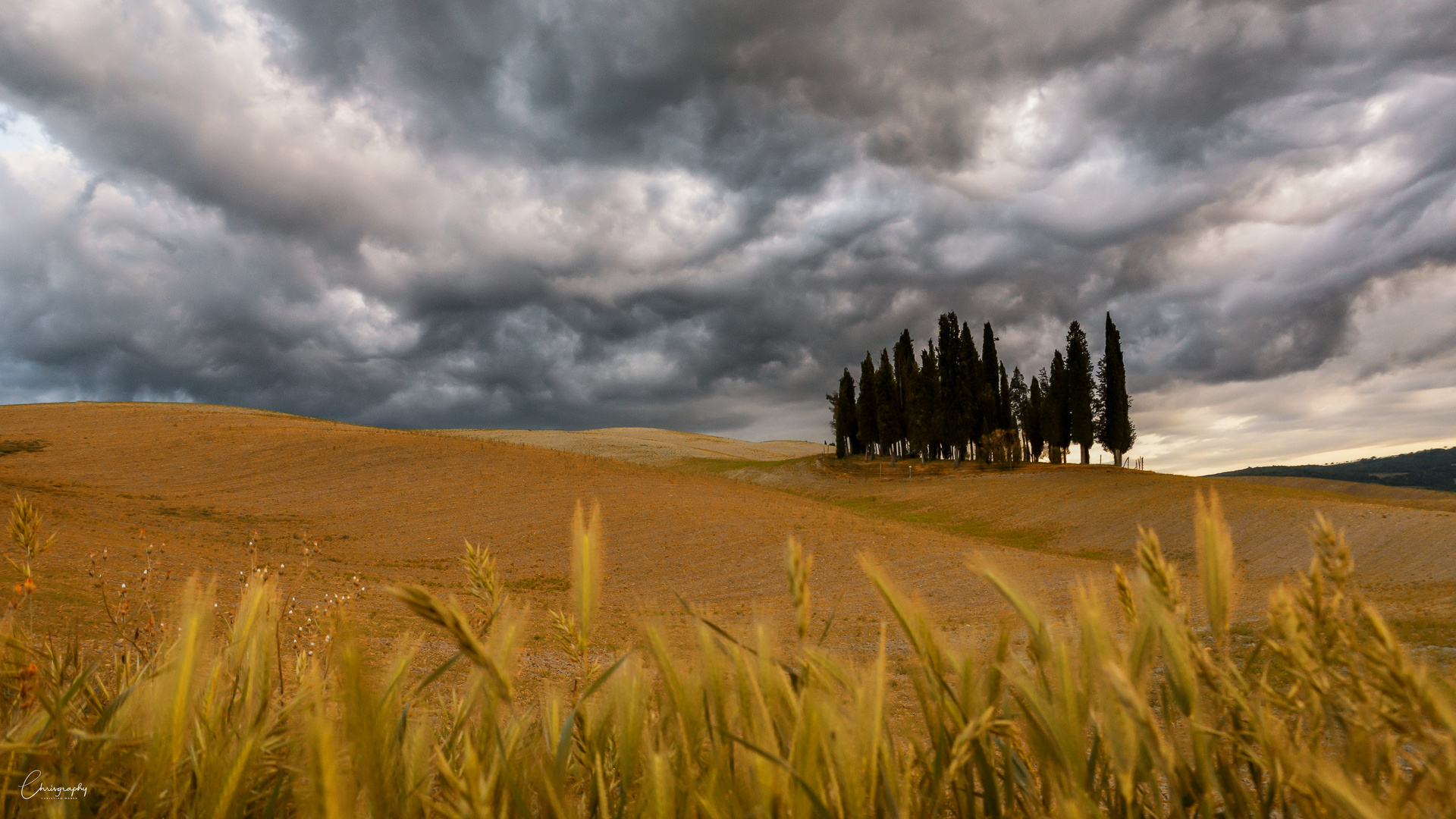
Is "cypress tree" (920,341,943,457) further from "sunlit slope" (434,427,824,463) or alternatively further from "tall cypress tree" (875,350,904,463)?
"sunlit slope" (434,427,824,463)

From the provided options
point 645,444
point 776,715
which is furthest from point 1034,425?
point 776,715

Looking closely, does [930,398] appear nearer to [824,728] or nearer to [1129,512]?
[1129,512]

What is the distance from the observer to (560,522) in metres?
22.7

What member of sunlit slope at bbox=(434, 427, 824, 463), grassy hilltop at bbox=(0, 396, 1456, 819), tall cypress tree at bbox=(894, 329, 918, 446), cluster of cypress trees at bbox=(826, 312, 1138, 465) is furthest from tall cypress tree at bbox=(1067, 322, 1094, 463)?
grassy hilltop at bbox=(0, 396, 1456, 819)

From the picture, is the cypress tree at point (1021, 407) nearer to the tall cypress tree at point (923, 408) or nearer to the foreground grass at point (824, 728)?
the tall cypress tree at point (923, 408)

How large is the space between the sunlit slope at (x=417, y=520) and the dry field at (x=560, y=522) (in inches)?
4.2

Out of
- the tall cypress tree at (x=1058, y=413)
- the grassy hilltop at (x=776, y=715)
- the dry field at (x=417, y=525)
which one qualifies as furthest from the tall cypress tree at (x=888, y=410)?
the grassy hilltop at (x=776, y=715)

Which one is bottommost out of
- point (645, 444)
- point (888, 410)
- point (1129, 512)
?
point (1129, 512)

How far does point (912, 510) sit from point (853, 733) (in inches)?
1346

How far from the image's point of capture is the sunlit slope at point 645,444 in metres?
62.1

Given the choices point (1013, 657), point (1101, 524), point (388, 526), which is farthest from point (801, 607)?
point (1101, 524)

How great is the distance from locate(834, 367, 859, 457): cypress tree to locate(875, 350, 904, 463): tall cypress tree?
6242mm
